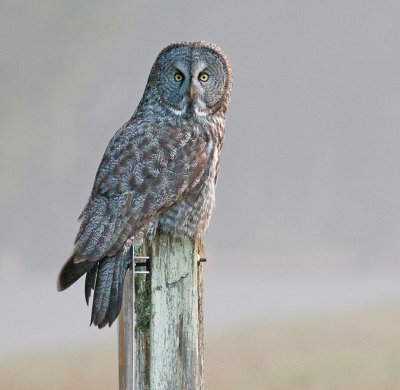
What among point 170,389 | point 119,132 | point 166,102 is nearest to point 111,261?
point 170,389

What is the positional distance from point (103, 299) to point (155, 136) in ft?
2.96

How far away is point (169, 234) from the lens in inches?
116

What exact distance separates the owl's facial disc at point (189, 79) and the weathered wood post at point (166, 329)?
998mm

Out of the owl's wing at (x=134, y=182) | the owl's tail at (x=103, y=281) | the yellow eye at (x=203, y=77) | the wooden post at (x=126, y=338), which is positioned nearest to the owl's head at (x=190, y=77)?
the yellow eye at (x=203, y=77)

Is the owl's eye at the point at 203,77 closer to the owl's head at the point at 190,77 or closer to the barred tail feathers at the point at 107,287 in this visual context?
the owl's head at the point at 190,77

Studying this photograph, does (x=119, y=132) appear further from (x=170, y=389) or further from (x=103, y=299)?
(x=170, y=389)

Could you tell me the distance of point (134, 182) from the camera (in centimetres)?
307

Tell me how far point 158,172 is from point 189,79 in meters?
0.64

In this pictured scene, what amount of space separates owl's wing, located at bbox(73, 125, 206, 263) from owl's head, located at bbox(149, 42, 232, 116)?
20 cm

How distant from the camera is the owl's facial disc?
11.4 feet

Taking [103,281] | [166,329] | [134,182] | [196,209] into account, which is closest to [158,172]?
[134,182]

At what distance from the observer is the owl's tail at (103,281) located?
8.64 ft

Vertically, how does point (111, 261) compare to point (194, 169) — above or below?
below

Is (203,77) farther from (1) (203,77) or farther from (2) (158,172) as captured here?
(2) (158,172)
